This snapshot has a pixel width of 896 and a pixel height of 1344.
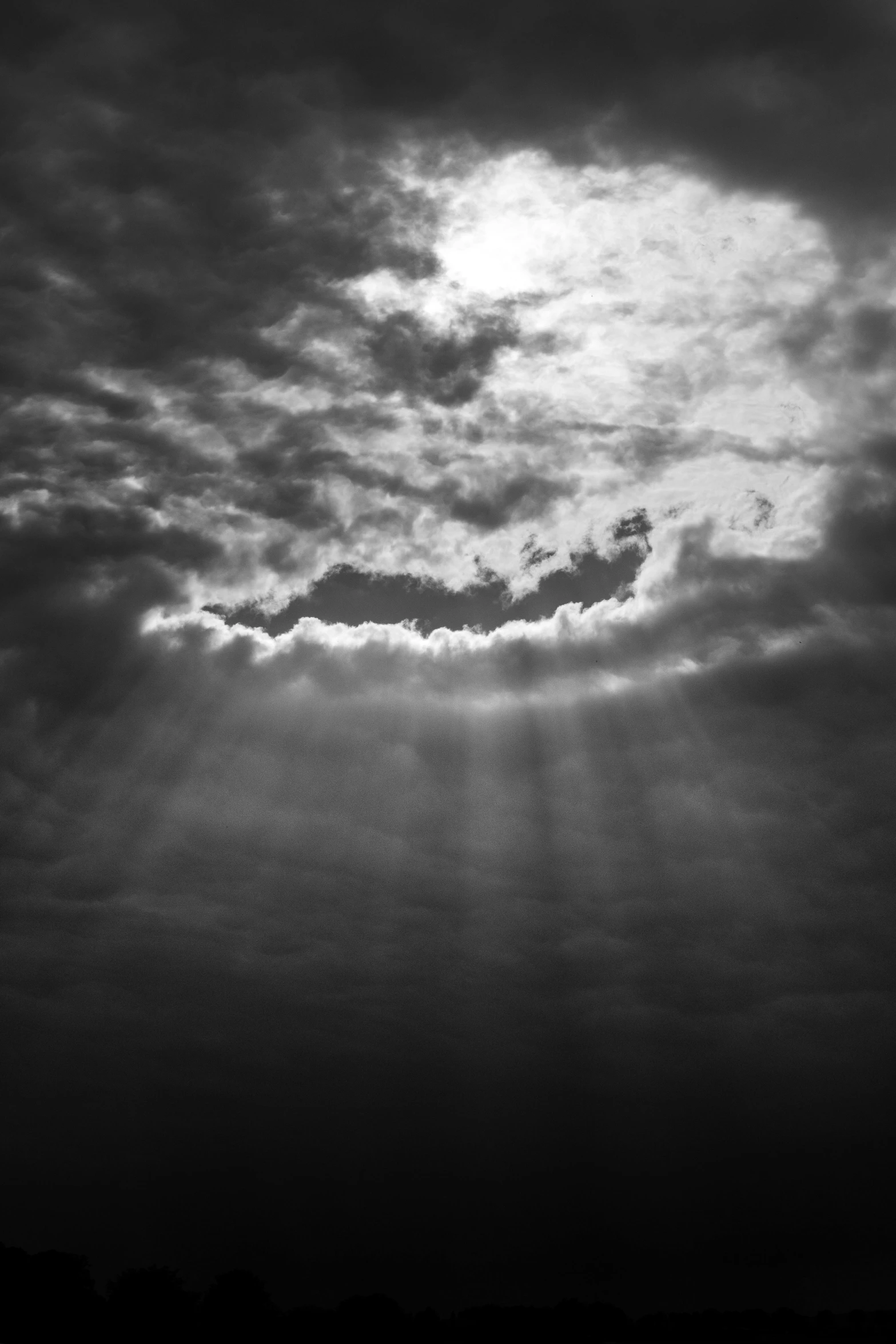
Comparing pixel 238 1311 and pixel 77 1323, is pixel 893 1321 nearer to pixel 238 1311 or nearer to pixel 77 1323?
pixel 238 1311

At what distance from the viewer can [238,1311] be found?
638 feet

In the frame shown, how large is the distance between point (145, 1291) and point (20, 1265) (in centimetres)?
2181

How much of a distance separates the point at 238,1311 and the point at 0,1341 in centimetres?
4400

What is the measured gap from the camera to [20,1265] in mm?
198500

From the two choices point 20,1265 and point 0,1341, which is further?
point 20,1265

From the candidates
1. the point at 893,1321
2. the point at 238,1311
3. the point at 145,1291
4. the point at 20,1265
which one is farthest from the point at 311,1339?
the point at 893,1321

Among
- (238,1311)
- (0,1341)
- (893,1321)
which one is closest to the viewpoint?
(893,1321)

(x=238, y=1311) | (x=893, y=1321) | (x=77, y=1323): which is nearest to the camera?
(x=893, y=1321)

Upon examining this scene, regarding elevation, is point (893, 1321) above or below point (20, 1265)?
below

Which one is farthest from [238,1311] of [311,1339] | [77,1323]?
[77,1323]

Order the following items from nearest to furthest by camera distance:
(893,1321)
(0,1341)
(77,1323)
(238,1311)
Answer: (893,1321), (0,1341), (77,1323), (238,1311)

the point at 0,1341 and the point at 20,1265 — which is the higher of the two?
the point at 20,1265

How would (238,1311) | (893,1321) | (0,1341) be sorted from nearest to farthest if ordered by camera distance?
(893,1321), (0,1341), (238,1311)

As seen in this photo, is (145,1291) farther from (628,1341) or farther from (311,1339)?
(628,1341)
